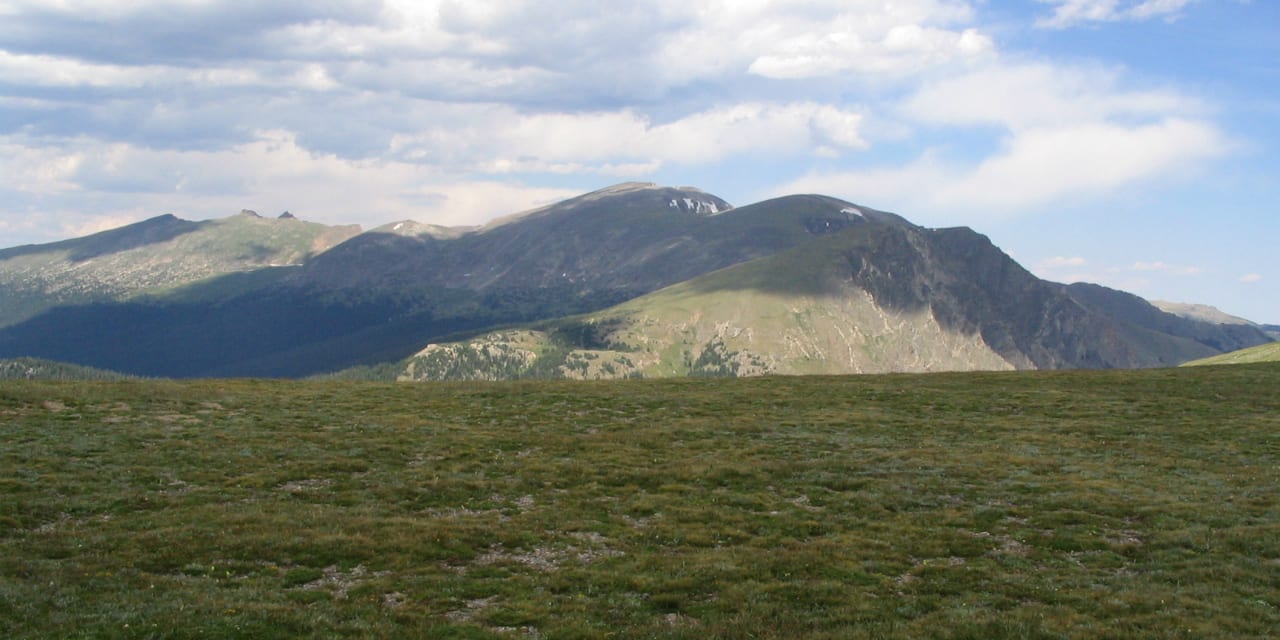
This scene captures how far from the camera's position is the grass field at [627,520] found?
76.1 feet

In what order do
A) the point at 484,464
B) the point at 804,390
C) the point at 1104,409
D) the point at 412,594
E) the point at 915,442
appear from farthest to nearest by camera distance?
the point at 804,390 < the point at 1104,409 < the point at 915,442 < the point at 484,464 < the point at 412,594

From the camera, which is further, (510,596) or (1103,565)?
(1103,565)

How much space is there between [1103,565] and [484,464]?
3022cm

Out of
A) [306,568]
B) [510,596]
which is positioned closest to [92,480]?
[306,568]

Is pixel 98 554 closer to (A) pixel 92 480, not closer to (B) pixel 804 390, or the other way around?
(A) pixel 92 480

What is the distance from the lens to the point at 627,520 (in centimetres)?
3512

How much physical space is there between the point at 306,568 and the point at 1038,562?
25.9 m

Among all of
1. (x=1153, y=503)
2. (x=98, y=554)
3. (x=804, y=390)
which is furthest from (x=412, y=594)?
(x=804, y=390)

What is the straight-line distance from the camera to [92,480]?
124 ft

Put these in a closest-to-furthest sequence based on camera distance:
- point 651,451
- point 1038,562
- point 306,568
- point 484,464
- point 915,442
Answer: point 306,568
point 1038,562
point 484,464
point 651,451
point 915,442

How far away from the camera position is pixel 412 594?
25.1m

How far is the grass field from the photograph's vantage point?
76.1 feet

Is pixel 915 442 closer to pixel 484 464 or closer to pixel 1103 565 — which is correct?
pixel 1103 565

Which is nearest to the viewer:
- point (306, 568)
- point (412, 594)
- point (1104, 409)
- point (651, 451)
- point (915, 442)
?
point (412, 594)
